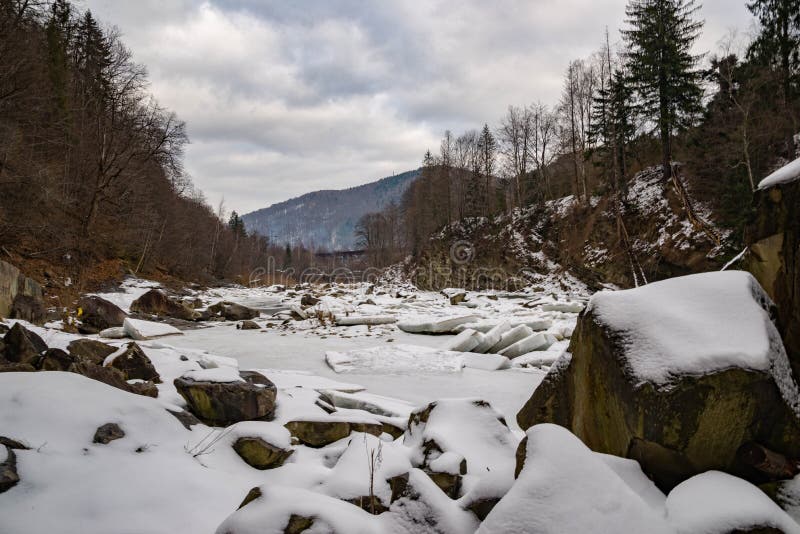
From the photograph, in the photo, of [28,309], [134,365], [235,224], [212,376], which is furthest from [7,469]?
[235,224]

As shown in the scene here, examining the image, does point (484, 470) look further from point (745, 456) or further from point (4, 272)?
point (4, 272)

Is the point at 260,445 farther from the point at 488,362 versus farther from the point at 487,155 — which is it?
the point at 487,155

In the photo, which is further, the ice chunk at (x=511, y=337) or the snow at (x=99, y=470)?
the ice chunk at (x=511, y=337)

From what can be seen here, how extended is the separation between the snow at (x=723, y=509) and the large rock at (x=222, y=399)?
3.64 metres

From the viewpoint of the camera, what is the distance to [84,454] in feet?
7.89

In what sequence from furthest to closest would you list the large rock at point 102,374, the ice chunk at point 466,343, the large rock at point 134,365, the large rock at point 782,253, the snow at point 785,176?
the ice chunk at point 466,343, the large rock at point 134,365, the large rock at point 102,374, the snow at point 785,176, the large rock at point 782,253

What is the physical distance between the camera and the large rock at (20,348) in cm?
397

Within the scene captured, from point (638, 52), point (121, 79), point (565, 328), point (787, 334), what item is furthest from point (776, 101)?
point (121, 79)

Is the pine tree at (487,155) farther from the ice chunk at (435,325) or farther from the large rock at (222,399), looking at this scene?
the large rock at (222,399)

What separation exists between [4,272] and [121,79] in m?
14.6

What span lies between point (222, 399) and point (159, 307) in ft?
44.4

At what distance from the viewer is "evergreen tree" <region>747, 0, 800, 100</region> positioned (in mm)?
17594

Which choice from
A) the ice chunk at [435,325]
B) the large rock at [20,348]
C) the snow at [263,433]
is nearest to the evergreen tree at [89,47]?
the ice chunk at [435,325]

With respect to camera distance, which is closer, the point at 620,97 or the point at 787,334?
the point at 787,334
